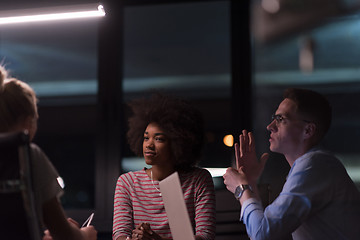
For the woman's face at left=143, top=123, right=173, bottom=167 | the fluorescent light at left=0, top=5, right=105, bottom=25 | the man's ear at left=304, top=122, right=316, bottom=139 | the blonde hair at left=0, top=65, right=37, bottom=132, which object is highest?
the fluorescent light at left=0, top=5, right=105, bottom=25

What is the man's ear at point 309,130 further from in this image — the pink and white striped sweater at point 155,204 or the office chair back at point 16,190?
the office chair back at point 16,190

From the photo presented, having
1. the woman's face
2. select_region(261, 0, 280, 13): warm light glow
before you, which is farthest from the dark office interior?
the woman's face

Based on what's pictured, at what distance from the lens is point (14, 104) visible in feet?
4.18

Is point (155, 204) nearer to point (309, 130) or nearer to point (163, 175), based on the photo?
point (163, 175)

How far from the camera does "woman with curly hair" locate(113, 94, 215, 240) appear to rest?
2.07 metres

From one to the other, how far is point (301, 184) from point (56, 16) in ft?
4.62

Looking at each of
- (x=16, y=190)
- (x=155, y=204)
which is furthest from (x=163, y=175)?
(x=16, y=190)

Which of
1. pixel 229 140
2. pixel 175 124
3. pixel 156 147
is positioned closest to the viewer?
pixel 156 147

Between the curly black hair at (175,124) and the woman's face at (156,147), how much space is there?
29 millimetres

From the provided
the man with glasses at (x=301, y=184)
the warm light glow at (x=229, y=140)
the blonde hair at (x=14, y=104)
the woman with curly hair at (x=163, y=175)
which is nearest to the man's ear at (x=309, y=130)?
the man with glasses at (x=301, y=184)

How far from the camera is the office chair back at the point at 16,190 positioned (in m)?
1.11

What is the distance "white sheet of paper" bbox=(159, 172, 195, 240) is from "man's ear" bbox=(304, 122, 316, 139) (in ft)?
→ 2.09

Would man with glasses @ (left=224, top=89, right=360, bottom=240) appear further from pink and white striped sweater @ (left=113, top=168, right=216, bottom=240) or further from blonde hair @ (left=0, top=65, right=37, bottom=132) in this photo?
blonde hair @ (left=0, top=65, right=37, bottom=132)

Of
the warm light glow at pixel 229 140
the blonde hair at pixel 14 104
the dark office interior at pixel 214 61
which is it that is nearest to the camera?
the blonde hair at pixel 14 104
